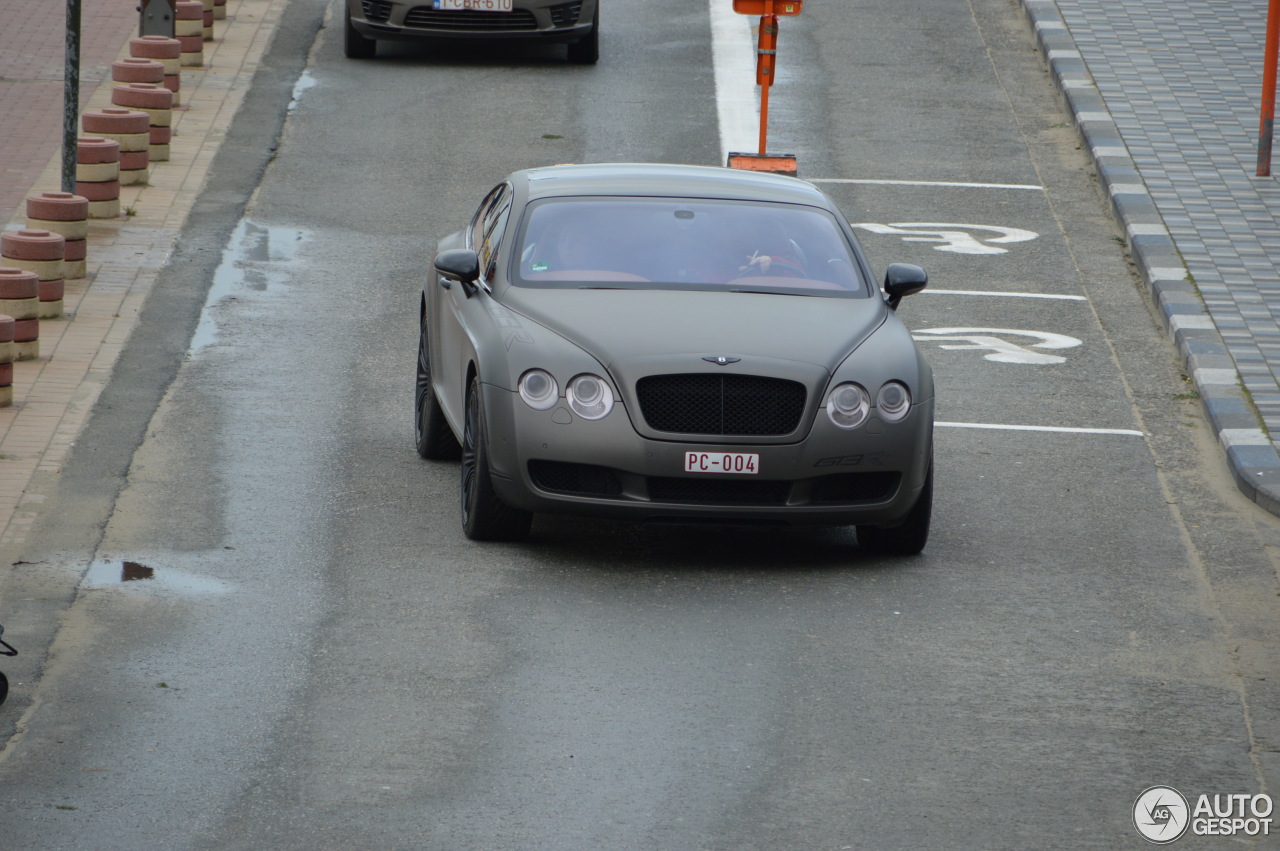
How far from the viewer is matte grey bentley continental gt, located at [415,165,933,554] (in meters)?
8.33

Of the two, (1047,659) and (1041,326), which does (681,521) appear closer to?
(1047,659)

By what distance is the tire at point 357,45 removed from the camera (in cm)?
2095

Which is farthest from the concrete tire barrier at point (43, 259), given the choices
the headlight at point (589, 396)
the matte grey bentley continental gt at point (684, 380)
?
the headlight at point (589, 396)

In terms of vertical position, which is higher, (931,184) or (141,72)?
(141,72)

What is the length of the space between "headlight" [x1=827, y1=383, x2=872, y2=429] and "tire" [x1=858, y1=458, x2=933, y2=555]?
0.49 meters

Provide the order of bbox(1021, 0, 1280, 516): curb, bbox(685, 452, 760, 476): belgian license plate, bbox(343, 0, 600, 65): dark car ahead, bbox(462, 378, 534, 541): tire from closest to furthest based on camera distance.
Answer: bbox(685, 452, 760, 476): belgian license plate
bbox(462, 378, 534, 541): tire
bbox(1021, 0, 1280, 516): curb
bbox(343, 0, 600, 65): dark car ahead

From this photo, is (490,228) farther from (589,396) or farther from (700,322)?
(589,396)

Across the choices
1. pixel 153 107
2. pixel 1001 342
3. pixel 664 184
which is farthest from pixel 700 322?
pixel 153 107

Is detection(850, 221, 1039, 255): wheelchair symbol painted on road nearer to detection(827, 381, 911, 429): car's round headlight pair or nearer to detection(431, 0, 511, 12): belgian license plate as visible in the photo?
detection(431, 0, 511, 12): belgian license plate

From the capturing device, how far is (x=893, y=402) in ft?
28.0

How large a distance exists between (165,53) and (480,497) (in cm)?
1076

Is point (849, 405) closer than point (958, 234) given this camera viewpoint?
Yes

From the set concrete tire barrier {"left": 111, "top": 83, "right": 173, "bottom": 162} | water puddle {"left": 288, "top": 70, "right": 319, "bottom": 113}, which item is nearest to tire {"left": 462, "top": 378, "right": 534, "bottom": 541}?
concrete tire barrier {"left": 111, "top": 83, "right": 173, "bottom": 162}

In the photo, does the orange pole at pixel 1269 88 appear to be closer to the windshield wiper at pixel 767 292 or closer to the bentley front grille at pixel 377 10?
the windshield wiper at pixel 767 292
